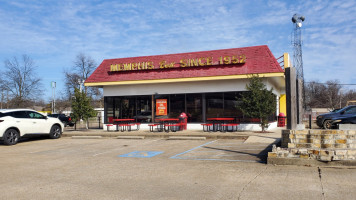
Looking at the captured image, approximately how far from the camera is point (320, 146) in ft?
28.0

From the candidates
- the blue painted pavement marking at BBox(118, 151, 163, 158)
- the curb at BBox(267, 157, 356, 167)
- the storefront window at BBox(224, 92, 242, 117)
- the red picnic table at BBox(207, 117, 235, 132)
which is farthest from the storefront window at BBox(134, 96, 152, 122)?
the curb at BBox(267, 157, 356, 167)

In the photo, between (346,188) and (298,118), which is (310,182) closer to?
(346,188)

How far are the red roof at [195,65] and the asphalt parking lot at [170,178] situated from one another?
32.4 feet

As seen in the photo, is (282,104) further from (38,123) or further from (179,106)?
(38,123)

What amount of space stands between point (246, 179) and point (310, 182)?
128 centimetres

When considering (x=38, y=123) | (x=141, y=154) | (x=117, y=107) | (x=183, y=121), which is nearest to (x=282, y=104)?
(x=183, y=121)

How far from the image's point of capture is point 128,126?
22125 millimetres

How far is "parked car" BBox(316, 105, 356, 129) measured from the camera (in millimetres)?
16625

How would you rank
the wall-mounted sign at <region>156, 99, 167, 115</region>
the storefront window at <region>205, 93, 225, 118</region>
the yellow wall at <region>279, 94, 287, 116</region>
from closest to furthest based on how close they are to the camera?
the storefront window at <region>205, 93, 225, 118</region>, the wall-mounted sign at <region>156, 99, 167, 115</region>, the yellow wall at <region>279, 94, 287, 116</region>

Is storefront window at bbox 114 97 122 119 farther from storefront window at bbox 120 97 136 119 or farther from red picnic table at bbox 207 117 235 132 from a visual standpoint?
red picnic table at bbox 207 117 235 132

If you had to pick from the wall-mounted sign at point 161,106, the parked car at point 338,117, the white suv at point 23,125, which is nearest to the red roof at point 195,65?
the wall-mounted sign at point 161,106

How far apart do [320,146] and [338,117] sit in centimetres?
1026

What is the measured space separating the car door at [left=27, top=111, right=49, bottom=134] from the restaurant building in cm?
591

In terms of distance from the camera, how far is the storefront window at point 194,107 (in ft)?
67.7
